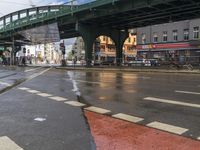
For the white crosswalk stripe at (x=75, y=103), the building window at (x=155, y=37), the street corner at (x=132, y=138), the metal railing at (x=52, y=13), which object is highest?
the metal railing at (x=52, y=13)

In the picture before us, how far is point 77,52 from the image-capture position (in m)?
146

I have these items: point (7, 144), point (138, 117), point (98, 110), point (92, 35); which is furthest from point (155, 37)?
point (7, 144)

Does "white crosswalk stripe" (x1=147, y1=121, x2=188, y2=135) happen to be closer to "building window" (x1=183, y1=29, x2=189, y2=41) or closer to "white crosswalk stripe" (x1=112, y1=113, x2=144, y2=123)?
"white crosswalk stripe" (x1=112, y1=113, x2=144, y2=123)

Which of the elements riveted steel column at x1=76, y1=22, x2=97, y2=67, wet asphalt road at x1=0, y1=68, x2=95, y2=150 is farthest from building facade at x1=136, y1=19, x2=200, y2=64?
wet asphalt road at x1=0, y1=68, x2=95, y2=150

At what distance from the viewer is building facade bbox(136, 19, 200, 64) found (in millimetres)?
58375

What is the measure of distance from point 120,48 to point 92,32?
7.73 m

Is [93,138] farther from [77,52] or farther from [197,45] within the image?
[77,52]

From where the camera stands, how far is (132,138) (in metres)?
5.84

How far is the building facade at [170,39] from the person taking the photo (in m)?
58.4

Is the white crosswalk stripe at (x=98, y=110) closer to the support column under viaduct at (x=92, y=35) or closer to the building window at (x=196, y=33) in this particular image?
the support column under viaduct at (x=92, y=35)

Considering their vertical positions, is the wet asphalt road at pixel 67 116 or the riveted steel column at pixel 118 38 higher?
the riveted steel column at pixel 118 38

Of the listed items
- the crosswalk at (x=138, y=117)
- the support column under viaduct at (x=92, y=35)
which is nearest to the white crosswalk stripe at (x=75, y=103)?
the crosswalk at (x=138, y=117)

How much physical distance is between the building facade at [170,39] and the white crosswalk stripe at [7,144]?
49.3 metres

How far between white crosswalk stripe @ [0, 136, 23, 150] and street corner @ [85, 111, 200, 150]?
1.39 meters
